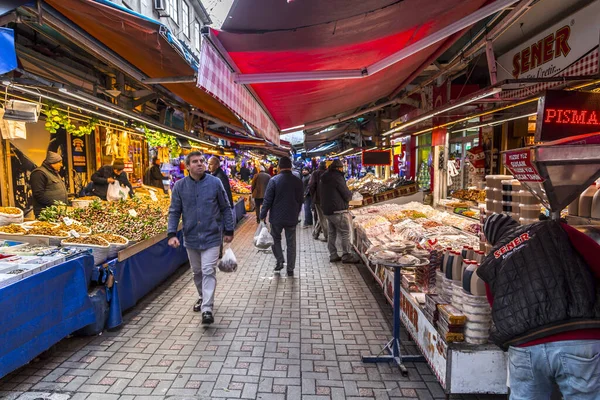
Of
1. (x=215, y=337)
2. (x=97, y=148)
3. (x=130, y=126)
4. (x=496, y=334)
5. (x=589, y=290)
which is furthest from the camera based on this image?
(x=97, y=148)

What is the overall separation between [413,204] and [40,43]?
26.3 feet

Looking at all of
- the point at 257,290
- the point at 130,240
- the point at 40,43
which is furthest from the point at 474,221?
the point at 40,43

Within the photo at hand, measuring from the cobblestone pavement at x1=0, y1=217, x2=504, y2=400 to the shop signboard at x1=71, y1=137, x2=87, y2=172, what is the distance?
5.86 meters

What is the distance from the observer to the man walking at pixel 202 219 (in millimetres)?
4680

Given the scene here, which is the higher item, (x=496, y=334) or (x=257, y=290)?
(x=496, y=334)

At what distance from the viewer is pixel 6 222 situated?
5.08 metres

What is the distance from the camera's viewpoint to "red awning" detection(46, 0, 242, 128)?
3.02 m

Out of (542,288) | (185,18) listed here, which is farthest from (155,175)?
(185,18)

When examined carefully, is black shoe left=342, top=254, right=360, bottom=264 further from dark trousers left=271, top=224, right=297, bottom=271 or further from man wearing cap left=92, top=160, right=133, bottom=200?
man wearing cap left=92, top=160, right=133, bottom=200

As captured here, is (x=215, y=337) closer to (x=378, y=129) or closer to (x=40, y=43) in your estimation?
(x=40, y=43)

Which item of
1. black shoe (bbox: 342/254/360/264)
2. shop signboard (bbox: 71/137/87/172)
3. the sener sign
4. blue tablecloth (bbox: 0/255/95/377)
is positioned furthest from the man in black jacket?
shop signboard (bbox: 71/137/87/172)

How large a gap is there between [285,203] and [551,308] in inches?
194

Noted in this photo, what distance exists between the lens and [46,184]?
6543 mm

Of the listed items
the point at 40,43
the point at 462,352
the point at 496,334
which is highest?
the point at 40,43
